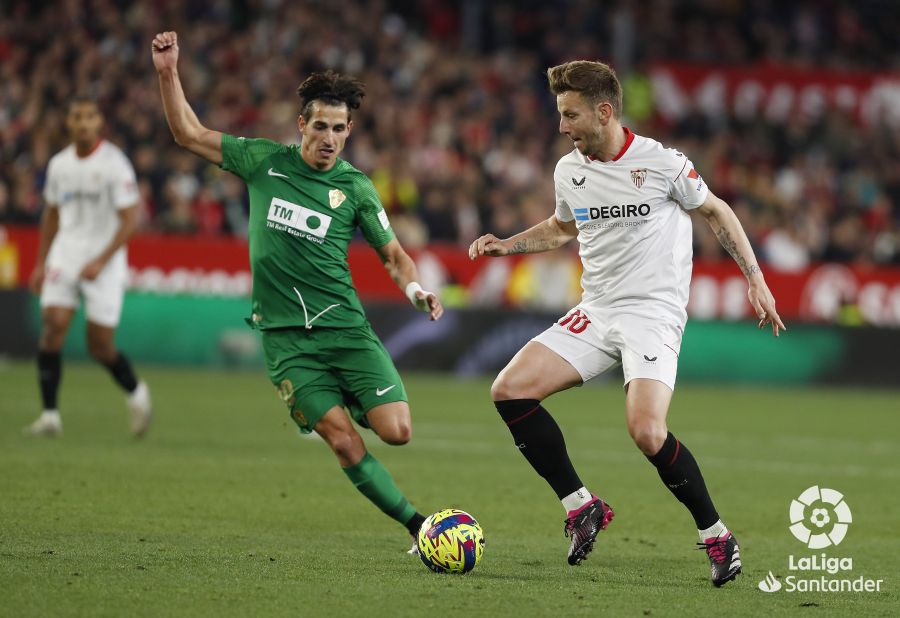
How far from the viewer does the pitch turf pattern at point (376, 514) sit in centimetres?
628

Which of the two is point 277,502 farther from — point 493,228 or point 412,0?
point 412,0

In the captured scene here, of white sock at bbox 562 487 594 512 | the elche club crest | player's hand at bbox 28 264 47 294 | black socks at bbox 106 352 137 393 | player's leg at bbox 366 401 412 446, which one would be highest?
the elche club crest

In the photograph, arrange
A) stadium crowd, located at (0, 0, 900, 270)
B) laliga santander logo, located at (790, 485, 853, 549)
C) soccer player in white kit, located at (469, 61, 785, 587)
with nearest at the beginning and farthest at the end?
soccer player in white kit, located at (469, 61, 785, 587)
laliga santander logo, located at (790, 485, 853, 549)
stadium crowd, located at (0, 0, 900, 270)

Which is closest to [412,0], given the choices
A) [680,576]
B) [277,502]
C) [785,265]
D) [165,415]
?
[785,265]

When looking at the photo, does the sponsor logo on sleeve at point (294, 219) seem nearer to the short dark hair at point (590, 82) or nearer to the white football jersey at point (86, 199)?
the short dark hair at point (590, 82)

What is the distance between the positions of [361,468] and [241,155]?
5.66 feet

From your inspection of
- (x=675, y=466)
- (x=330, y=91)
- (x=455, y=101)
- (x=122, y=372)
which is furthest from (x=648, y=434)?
(x=455, y=101)

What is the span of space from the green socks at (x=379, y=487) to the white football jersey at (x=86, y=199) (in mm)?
5415

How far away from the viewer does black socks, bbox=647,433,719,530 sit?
707 centimetres

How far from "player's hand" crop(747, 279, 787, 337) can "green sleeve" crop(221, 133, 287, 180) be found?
2.55 metres

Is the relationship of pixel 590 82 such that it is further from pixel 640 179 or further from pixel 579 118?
pixel 640 179

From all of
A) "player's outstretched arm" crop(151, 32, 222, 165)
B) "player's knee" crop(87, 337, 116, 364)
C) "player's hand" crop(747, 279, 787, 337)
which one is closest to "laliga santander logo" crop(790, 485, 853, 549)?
"player's hand" crop(747, 279, 787, 337)

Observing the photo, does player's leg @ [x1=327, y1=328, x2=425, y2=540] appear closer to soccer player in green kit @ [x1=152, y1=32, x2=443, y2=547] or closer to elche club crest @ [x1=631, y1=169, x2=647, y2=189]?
soccer player in green kit @ [x1=152, y1=32, x2=443, y2=547]

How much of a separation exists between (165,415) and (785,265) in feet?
39.6
